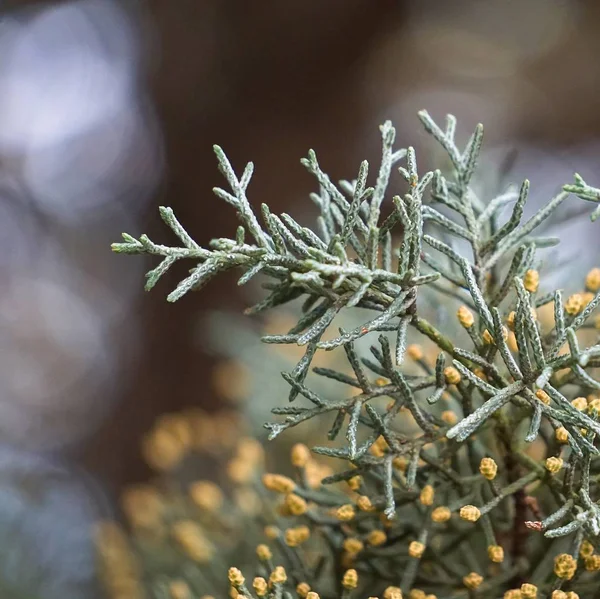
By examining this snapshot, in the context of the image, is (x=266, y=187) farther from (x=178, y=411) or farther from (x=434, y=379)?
(x=434, y=379)

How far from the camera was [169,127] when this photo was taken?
1.09m

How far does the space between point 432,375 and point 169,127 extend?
920 mm

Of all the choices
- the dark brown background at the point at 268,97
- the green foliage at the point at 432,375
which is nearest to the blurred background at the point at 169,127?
the dark brown background at the point at 268,97

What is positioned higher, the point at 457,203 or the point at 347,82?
the point at 347,82

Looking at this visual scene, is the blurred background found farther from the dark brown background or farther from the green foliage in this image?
the green foliage

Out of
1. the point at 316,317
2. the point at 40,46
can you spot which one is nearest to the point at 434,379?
the point at 316,317

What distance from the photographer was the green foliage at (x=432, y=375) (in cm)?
22

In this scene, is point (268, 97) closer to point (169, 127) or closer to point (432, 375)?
point (169, 127)

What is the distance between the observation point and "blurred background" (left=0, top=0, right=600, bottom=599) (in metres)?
1.02

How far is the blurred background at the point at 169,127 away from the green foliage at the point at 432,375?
2.40 ft

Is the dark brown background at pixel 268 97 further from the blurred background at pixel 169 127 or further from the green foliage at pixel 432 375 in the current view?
the green foliage at pixel 432 375

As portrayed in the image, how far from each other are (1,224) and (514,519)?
3.34ft

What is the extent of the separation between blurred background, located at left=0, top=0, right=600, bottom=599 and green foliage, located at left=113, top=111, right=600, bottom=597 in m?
0.73

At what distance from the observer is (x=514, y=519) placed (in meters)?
0.29
